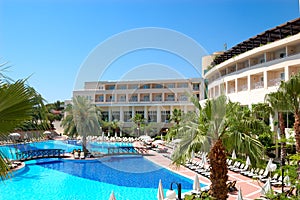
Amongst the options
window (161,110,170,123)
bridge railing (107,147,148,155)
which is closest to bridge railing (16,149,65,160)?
bridge railing (107,147,148,155)

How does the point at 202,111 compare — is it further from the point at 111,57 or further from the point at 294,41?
the point at 294,41

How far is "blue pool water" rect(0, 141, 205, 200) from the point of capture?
14.1 m

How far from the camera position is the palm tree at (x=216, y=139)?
7961 millimetres

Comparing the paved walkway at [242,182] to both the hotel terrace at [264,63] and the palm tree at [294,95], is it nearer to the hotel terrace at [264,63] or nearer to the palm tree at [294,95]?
the palm tree at [294,95]

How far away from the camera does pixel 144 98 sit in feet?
176

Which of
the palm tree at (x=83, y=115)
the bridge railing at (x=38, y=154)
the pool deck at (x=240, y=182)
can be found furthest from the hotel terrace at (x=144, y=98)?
the pool deck at (x=240, y=182)

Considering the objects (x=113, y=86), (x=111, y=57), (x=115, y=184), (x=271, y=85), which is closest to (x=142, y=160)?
(x=115, y=184)

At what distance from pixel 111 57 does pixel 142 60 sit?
5.17 metres

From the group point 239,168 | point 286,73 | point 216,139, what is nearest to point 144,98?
point 286,73

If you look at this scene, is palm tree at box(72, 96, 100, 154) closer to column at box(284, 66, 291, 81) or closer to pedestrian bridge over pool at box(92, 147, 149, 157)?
pedestrian bridge over pool at box(92, 147, 149, 157)

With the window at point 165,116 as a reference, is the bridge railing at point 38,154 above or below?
below

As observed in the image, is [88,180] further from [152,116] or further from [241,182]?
[152,116]

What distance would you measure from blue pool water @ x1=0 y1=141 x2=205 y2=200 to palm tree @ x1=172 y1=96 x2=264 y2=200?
5710mm

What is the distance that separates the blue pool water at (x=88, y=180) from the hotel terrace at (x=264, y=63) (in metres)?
7.58
